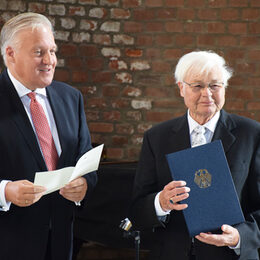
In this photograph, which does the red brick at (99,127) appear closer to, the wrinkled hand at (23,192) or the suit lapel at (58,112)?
the suit lapel at (58,112)

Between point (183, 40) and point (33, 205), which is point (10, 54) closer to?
point (33, 205)

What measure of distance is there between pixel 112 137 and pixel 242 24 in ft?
5.14

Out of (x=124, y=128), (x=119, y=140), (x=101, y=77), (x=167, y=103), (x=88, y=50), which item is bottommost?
(x=119, y=140)

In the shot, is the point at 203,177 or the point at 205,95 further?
the point at 205,95

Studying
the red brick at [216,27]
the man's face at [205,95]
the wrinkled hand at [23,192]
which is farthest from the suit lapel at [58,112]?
the red brick at [216,27]

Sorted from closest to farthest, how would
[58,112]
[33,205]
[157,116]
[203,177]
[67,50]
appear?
[203,177]
[33,205]
[58,112]
[67,50]
[157,116]

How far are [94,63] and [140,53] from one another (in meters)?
0.42

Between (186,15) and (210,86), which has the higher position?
(186,15)

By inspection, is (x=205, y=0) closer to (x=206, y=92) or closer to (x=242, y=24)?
(x=242, y=24)

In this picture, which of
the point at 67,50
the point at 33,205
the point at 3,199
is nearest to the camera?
the point at 3,199

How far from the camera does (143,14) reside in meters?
4.50

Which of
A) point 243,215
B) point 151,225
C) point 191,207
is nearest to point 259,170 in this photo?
point 243,215

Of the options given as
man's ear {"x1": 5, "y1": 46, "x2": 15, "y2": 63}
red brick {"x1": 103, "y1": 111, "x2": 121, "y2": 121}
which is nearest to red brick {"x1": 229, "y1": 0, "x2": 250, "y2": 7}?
red brick {"x1": 103, "y1": 111, "x2": 121, "y2": 121}

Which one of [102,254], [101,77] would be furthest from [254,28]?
[102,254]
